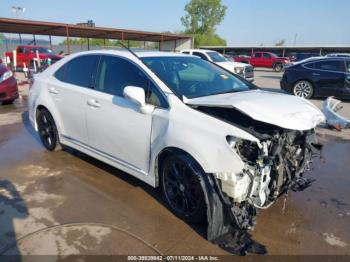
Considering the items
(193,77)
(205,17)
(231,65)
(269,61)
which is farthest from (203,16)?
(193,77)

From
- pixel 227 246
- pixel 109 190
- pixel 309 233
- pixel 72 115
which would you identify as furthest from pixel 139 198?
pixel 309 233

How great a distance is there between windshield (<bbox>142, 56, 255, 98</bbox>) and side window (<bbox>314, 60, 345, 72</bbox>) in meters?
8.39

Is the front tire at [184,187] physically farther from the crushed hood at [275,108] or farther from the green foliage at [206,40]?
the green foliage at [206,40]

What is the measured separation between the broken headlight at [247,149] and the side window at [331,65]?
9874mm

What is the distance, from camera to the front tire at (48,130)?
16.5 ft

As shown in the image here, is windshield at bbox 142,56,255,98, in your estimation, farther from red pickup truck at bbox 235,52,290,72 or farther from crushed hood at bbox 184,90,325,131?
red pickup truck at bbox 235,52,290,72

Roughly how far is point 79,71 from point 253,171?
290cm

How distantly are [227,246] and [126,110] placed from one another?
1.77 meters

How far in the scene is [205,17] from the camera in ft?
237

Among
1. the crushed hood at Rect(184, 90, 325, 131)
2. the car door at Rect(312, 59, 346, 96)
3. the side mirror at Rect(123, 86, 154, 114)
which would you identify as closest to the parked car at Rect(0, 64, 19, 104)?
the side mirror at Rect(123, 86, 154, 114)

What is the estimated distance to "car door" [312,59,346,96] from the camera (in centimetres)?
1098

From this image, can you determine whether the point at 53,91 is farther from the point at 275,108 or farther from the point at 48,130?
the point at 275,108

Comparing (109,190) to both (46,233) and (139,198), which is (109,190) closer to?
(139,198)

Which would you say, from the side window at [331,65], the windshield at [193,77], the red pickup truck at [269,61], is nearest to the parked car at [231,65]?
the side window at [331,65]
